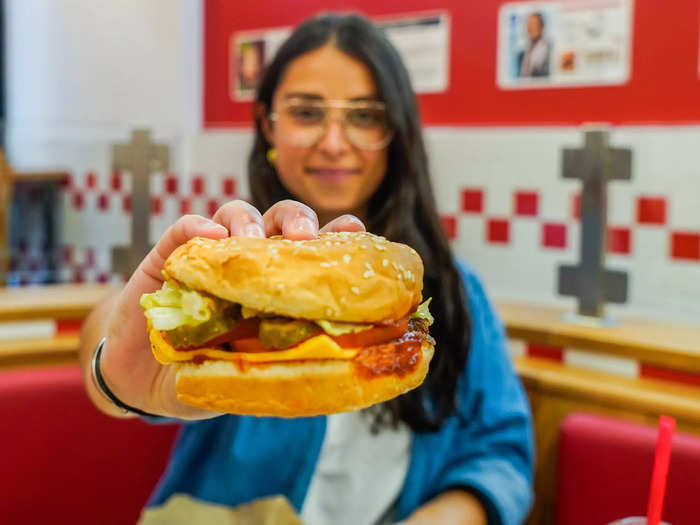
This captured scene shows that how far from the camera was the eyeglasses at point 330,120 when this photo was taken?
1008mm

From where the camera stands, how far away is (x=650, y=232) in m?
2.56

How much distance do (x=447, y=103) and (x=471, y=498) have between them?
78.1 inches

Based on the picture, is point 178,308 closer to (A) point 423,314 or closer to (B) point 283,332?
(B) point 283,332

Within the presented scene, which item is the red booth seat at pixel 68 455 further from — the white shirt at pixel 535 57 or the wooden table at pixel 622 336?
the white shirt at pixel 535 57

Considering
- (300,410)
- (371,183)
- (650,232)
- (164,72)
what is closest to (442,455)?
(371,183)

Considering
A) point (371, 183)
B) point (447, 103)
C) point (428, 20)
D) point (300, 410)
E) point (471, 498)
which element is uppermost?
point (428, 20)

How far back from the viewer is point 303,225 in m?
0.76

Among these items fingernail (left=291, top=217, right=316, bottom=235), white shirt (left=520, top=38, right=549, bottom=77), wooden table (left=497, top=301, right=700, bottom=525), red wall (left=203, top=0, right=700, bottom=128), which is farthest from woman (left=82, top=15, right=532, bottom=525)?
white shirt (left=520, top=38, right=549, bottom=77)

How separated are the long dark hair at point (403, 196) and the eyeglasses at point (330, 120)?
0.03m

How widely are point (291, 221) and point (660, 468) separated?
1.45 feet

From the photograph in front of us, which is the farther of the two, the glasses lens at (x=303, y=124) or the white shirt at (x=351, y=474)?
the white shirt at (x=351, y=474)

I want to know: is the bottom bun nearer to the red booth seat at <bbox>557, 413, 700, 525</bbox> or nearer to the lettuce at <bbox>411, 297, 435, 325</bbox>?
the lettuce at <bbox>411, 297, 435, 325</bbox>

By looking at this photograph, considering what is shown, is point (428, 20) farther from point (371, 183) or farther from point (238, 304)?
point (238, 304)

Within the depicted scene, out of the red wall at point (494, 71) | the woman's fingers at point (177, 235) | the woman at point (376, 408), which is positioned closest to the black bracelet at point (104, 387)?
the woman at point (376, 408)
